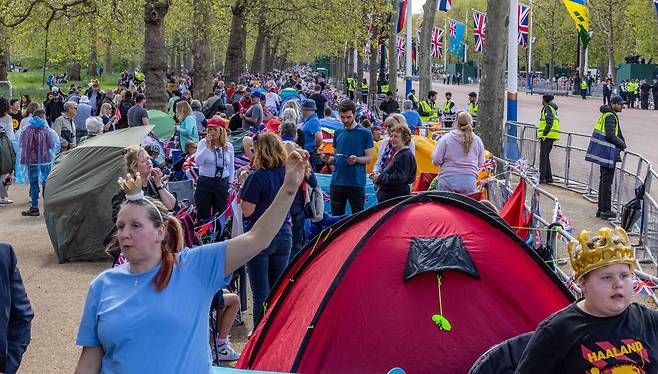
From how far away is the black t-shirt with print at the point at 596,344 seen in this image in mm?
3527

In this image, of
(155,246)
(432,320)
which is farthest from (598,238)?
(432,320)

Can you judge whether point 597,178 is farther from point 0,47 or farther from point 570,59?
point 570,59

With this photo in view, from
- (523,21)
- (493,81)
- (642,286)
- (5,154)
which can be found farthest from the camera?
(523,21)

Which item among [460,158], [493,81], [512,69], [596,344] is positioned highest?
[512,69]

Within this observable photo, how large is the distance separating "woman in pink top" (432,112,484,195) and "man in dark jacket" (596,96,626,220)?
14.8 feet

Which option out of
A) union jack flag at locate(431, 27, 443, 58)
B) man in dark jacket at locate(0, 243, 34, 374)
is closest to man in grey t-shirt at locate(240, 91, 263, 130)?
man in dark jacket at locate(0, 243, 34, 374)

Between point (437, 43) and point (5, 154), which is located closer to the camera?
point (5, 154)

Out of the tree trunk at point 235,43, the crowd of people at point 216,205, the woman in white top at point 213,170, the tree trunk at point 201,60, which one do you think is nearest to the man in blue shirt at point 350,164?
the crowd of people at point 216,205

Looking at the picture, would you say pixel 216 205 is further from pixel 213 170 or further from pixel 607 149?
pixel 607 149

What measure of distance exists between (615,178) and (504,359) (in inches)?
432

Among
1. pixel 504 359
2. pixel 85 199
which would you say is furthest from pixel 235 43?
pixel 504 359

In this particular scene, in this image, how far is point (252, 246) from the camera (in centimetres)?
378

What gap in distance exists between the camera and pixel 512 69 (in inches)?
806

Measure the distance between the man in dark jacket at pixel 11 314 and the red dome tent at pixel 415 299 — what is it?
197 cm
